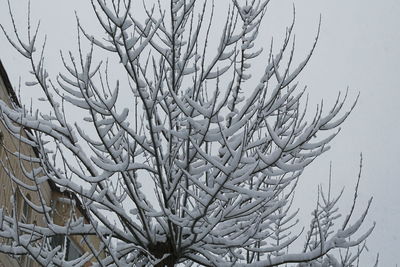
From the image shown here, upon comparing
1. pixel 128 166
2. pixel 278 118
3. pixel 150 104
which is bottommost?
pixel 128 166

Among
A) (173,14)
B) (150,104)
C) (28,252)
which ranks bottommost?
(28,252)

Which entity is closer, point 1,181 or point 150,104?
point 150,104

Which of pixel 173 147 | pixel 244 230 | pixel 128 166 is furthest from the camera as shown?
pixel 173 147

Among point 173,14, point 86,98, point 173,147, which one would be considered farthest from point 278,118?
point 86,98

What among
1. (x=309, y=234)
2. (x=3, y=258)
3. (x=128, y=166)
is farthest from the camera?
(x=3, y=258)

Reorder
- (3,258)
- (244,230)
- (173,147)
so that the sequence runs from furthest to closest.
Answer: (3,258)
(173,147)
(244,230)

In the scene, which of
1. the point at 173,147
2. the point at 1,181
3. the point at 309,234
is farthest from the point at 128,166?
the point at 1,181

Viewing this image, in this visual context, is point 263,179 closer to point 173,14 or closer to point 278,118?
point 278,118

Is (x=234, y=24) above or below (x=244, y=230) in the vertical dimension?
above

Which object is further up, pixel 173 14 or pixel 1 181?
pixel 1 181

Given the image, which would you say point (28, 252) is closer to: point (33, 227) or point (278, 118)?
point (33, 227)

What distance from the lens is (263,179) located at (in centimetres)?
777

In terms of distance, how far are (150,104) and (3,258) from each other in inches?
296

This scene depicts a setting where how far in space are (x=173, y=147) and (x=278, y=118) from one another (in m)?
1.39
